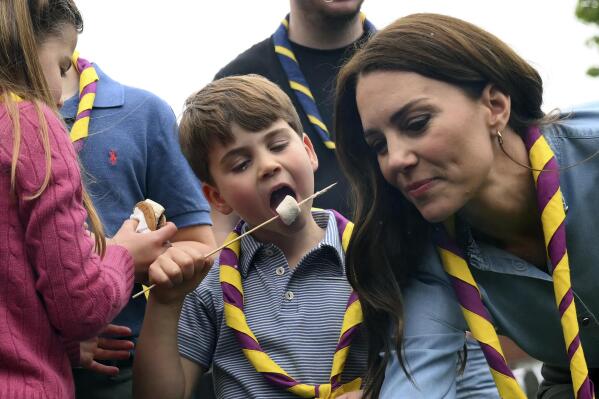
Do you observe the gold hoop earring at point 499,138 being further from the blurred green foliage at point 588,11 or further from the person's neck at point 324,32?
the blurred green foliage at point 588,11

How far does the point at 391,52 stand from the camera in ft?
10.4

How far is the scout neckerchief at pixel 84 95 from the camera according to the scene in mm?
3594

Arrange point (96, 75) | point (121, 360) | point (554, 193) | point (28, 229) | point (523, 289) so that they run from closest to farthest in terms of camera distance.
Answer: point (28, 229), point (554, 193), point (523, 289), point (121, 360), point (96, 75)

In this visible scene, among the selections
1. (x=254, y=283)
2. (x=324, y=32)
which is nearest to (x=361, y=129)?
(x=254, y=283)

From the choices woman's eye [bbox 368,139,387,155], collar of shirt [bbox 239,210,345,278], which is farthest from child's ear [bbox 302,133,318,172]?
woman's eye [bbox 368,139,387,155]

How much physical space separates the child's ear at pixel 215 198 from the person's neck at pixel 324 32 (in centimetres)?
112

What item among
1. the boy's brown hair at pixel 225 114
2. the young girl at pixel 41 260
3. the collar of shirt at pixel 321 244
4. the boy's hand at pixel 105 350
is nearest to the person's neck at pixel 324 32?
the boy's brown hair at pixel 225 114

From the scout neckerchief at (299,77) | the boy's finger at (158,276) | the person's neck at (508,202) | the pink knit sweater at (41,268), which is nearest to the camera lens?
the pink knit sweater at (41,268)

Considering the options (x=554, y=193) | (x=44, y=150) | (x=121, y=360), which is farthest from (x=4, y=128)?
(x=554, y=193)

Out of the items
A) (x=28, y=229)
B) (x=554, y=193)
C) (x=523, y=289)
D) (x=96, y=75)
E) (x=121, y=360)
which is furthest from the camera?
(x=96, y=75)

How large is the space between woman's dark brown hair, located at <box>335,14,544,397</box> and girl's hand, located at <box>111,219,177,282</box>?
0.59 meters

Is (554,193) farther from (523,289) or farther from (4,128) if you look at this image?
(4,128)

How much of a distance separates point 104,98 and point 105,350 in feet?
2.94

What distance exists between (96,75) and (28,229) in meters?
1.21
